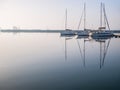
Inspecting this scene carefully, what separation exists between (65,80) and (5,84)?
2.90 metres

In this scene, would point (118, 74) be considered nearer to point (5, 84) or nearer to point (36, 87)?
point (36, 87)

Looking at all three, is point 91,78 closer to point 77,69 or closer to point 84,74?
point 84,74

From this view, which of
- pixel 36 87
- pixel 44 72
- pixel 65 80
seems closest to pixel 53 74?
pixel 44 72

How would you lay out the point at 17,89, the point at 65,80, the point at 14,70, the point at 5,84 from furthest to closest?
the point at 14,70, the point at 65,80, the point at 5,84, the point at 17,89

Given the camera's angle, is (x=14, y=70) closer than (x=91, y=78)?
No

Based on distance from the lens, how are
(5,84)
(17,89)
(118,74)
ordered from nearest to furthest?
(17,89)
(5,84)
(118,74)

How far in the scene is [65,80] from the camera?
13.7m

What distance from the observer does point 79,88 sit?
11969mm

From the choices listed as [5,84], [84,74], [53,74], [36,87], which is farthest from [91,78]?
[5,84]

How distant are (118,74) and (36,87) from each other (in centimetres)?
531

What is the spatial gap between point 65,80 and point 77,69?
3.90 meters

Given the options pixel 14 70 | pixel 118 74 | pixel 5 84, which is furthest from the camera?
pixel 14 70

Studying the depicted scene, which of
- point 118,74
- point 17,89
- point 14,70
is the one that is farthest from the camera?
point 14,70

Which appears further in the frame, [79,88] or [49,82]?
[49,82]
